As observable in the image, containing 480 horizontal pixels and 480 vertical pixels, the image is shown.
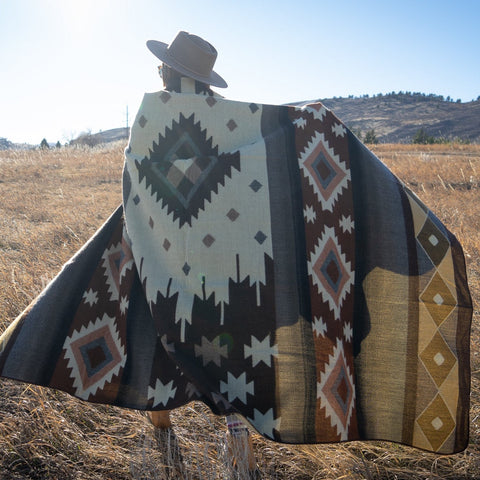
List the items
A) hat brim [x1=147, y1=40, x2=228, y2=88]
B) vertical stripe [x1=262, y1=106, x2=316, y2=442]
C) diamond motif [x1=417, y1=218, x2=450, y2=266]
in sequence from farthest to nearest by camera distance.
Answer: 1. hat brim [x1=147, y1=40, x2=228, y2=88]
2. diamond motif [x1=417, y1=218, x2=450, y2=266]
3. vertical stripe [x1=262, y1=106, x2=316, y2=442]

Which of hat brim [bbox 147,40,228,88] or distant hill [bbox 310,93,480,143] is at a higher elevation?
distant hill [bbox 310,93,480,143]

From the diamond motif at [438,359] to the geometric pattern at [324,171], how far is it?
0.69 meters

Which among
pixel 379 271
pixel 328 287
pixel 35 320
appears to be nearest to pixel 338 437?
pixel 328 287

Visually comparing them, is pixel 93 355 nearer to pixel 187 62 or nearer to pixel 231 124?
pixel 231 124

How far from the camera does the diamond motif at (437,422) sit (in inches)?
65.5

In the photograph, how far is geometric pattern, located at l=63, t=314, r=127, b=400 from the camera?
67.5 inches

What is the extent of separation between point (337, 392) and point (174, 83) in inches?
59.2

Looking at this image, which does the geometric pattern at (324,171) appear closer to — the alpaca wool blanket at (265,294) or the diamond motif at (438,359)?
the alpaca wool blanket at (265,294)

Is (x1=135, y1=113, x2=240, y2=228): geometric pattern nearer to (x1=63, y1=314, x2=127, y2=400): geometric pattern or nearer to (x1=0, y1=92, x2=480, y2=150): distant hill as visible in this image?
(x1=63, y1=314, x2=127, y2=400): geometric pattern

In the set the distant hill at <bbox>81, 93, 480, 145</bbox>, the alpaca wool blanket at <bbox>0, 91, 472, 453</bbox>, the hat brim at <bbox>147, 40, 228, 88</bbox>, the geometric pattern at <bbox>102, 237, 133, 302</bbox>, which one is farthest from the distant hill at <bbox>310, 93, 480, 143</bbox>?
the geometric pattern at <bbox>102, 237, 133, 302</bbox>

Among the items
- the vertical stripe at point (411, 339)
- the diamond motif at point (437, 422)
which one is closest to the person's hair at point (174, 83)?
the vertical stripe at point (411, 339)

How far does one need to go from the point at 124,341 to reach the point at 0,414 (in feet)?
3.02

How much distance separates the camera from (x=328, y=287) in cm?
168

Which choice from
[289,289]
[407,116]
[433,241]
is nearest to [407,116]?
[407,116]
